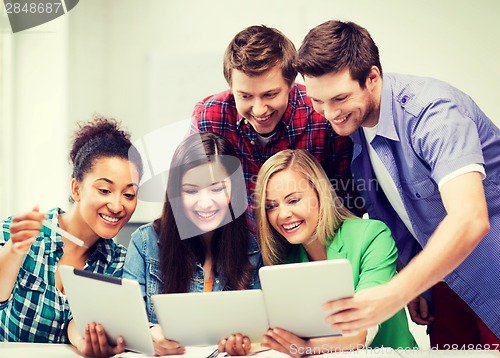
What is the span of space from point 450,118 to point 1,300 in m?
1.58

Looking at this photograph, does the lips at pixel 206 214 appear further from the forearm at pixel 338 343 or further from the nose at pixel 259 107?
the forearm at pixel 338 343

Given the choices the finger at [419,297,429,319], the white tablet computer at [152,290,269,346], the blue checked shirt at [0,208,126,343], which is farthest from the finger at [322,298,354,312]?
the blue checked shirt at [0,208,126,343]

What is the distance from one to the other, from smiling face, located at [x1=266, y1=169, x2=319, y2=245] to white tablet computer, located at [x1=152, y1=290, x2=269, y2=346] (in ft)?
0.91

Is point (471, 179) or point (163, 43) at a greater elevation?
point (163, 43)

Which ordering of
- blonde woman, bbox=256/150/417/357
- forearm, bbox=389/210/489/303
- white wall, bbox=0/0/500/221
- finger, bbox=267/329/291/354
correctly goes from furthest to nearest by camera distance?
white wall, bbox=0/0/500/221 < blonde woman, bbox=256/150/417/357 < finger, bbox=267/329/291/354 < forearm, bbox=389/210/489/303

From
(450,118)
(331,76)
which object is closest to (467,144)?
(450,118)

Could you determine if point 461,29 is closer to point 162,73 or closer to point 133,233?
point 162,73

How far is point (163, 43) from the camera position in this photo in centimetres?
239

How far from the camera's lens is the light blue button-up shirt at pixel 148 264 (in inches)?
90.0

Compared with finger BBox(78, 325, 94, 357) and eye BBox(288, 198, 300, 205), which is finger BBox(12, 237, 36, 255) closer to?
finger BBox(78, 325, 94, 357)

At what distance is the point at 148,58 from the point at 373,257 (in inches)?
40.8

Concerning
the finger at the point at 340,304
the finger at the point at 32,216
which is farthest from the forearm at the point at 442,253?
the finger at the point at 32,216

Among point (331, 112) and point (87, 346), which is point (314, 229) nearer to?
point (331, 112)

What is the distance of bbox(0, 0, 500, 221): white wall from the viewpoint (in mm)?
2271
